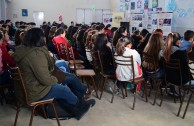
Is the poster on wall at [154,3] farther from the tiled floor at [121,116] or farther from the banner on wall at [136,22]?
the tiled floor at [121,116]

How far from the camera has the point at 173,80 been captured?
3.30m

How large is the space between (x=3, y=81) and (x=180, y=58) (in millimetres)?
2471

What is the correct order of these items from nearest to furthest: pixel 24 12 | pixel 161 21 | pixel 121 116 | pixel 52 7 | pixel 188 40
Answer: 1. pixel 121 116
2. pixel 188 40
3. pixel 161 21
4. pixel 24 12
5. pixel 52 7

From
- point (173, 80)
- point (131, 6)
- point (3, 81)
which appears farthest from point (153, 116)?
point (131, 6)

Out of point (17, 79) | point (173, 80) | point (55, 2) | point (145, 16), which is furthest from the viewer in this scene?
point (55, 2)

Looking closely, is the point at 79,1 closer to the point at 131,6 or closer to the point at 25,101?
the point at 131,6

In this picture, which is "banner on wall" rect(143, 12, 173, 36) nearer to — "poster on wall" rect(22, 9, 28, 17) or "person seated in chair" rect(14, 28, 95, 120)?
"person seated in chair" rect(14, 28, 95, 120)

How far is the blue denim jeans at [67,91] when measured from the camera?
8.65 ft

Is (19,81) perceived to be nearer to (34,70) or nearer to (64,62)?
(34,70)

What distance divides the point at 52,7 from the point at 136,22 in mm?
6035

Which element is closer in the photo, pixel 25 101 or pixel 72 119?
pixel 25 101

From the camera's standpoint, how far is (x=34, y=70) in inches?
94.6

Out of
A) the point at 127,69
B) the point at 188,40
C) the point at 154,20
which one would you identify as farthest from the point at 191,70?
the point at 154,20

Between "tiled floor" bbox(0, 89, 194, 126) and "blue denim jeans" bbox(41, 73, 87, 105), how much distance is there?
0.29 m
